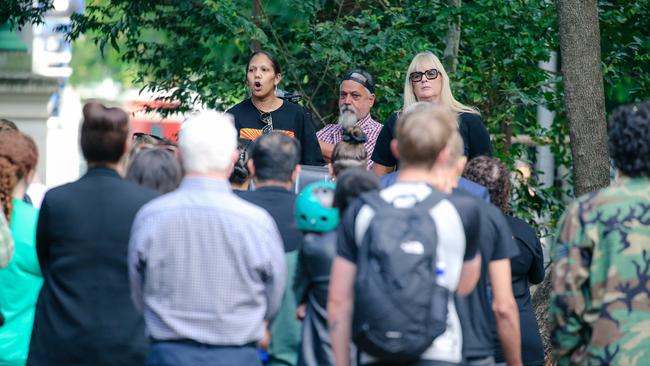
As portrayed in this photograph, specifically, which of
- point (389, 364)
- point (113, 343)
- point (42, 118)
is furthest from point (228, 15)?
point (389, 364)

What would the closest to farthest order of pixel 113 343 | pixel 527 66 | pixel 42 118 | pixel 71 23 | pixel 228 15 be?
1. pixel 113 343
2. pixel 228 15
3. pixel 527 66
4. pixel 71 23
5. pixel 42 118

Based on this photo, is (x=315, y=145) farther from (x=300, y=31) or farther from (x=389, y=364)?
(x=389, y=364)

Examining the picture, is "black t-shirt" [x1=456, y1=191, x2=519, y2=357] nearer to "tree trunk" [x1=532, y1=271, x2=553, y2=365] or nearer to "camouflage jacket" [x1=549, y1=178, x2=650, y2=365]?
"camouflage jacket" [x1=549, y1=178, x2=650, y2=365]

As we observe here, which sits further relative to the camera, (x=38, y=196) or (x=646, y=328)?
(x=38, y=196)

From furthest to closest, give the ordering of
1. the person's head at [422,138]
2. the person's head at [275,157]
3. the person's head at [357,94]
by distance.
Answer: the person's head at [357,94] → the person's head at [275,157] → the person's head at [422,138]

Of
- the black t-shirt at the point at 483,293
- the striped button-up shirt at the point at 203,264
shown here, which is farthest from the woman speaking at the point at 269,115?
the striped button-up shirt at the point at 203,264

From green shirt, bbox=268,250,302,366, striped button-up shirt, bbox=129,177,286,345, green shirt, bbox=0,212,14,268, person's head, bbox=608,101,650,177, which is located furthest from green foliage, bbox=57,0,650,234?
striped button-up shirt, bbox=129,177,286,345

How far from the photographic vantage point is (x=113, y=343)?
6375 millimetres

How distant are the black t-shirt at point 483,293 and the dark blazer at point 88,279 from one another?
1.50 meters

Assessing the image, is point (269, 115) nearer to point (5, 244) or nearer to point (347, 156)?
point (347, 156)

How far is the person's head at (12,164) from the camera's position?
7230 mm

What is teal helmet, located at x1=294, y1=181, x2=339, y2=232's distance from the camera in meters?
6.41

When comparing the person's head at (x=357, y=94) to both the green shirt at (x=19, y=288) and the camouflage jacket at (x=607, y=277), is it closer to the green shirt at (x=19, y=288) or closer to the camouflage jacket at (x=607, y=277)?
the green shirt at (x=19, y=288)

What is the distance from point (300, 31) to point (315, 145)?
2.80 m
